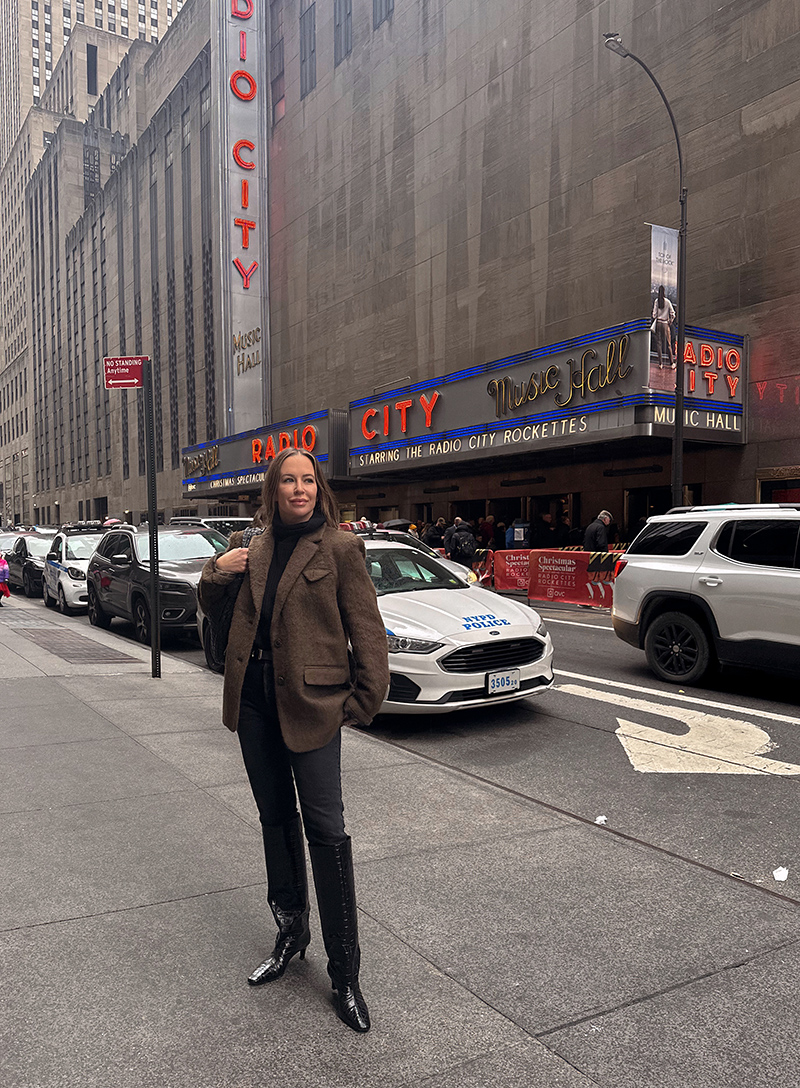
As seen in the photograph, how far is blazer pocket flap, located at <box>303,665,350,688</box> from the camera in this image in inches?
114

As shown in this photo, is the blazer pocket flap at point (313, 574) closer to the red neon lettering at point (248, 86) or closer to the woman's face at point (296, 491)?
the woman's face at point (296, 491)

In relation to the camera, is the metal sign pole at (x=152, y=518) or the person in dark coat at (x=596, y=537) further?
the person in dark coat at (x=596, y=537)

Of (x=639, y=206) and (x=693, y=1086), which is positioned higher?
(x=639, y=206)

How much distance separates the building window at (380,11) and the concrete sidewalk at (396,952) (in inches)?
1352

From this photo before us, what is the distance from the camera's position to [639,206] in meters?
22.2

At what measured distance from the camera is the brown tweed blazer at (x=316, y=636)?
2.91 metres

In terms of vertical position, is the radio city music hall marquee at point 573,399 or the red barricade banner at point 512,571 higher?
the radio city music hall marquee at point 573,399

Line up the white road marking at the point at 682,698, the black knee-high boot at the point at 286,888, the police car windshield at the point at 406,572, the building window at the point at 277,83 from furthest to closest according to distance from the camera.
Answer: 1. the building window at the point at 277,83
2. the police car windshield at the point at 406,572
3. the white road marking at the point at 682,698
4. the black knee-high boot at the point at 286,888

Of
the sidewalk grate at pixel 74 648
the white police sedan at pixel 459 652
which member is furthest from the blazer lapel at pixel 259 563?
the sidewalk grate at pixel 74 648

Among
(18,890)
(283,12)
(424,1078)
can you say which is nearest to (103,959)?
(18,890)

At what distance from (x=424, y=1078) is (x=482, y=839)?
203 cm

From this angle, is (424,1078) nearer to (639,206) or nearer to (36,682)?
(36,682)

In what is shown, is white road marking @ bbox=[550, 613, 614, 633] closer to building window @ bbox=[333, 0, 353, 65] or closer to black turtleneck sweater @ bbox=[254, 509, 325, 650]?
black turtleneck sweater @ bbox=[254, 509, 325, 650]

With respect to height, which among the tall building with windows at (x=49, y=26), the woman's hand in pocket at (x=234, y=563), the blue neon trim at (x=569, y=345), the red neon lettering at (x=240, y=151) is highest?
the tall building with windows at (x=49, y=26)
